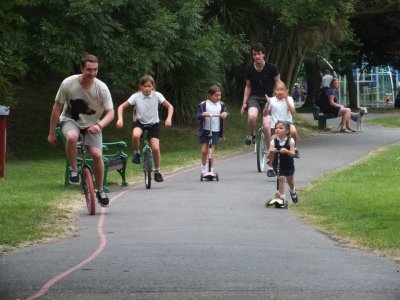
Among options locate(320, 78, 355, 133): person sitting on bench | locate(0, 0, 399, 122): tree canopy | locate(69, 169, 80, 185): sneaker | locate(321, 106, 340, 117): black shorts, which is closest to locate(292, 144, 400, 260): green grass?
locate(69, 169, 80, 185): sneaker

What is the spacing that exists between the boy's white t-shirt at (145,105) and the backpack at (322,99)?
16841 mm

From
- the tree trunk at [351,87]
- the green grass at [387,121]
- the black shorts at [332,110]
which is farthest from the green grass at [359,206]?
the tree trunk at [351,87]

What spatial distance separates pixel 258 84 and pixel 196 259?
356 inches

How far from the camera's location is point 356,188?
1477cm

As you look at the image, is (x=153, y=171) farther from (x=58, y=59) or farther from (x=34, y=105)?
(x=34, y=105)

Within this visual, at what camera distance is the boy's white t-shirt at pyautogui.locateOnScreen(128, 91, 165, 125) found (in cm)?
1525

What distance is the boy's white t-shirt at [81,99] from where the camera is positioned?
38.1ft

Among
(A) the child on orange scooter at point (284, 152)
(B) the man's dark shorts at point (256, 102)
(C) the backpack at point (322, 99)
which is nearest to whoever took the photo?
(A) the child on orange scooter at point (284, 152)

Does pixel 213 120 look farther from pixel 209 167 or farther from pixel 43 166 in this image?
pixel 43 166

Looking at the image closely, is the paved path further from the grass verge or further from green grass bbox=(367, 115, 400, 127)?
green grass bbox=(367, 115, 400, 127)

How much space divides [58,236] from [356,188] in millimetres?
5726

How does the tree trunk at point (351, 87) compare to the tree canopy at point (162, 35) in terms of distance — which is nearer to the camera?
the tree canopy at point (162, 35)

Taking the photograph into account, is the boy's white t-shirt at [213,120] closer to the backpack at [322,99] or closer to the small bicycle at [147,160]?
the small bicycle at [147,160]

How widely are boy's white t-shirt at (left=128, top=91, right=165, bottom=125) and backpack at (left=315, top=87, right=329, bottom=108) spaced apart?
663 inches
